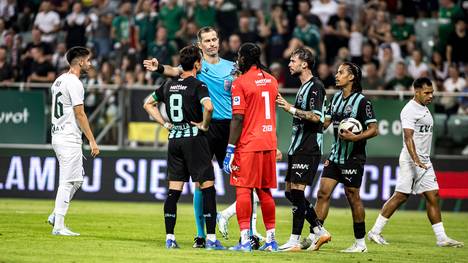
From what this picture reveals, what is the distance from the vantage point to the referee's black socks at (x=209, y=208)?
45.2 feet

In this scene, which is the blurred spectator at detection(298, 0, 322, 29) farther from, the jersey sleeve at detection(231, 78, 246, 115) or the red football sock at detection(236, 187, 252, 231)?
the red football sock at detection(236, 187, 252, 231)

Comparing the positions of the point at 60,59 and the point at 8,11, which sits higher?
the point at 8,11

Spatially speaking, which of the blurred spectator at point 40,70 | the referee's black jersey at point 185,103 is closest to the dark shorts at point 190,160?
the referee's black jersey at point 185,103

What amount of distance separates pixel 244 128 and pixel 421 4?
16.1 m

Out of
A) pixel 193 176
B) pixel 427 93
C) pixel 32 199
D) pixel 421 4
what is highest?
pixel 421 4

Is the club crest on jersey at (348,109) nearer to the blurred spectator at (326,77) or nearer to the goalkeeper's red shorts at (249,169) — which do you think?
the goalkeeper's red shorts at (249,169)

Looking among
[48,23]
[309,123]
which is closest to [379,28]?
[48,23]

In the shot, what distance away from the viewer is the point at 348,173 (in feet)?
47.5

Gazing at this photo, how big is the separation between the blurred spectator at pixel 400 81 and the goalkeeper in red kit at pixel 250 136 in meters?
11.8

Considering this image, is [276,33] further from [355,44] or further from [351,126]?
[351,126]

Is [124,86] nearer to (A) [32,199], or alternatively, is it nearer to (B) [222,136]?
(A) [32,199]

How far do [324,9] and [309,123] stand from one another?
1424 centimetres

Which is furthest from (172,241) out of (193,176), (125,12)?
(125,12)

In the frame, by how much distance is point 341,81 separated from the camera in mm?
14586
